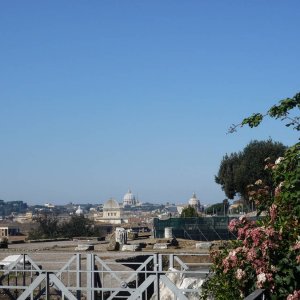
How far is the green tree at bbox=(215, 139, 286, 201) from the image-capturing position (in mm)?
58094

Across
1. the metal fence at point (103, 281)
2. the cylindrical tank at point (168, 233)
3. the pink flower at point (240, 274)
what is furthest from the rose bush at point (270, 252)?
the cylindrical tank at point (168, 233)

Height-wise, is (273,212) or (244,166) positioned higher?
(244,166)

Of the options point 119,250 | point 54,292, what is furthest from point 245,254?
point 119,250

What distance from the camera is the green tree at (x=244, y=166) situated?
58094mm

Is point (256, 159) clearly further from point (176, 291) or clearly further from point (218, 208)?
point (176, 291)

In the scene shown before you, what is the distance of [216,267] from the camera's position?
720 cm

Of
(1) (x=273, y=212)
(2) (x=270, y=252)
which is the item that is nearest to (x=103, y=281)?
(1) (x=273, y=212)

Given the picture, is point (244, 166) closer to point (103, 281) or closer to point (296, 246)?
point (103, 281)

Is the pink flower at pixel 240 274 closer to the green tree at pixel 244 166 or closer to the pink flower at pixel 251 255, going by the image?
the pink flower at pixel 251 255

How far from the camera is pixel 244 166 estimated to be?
5912 cm

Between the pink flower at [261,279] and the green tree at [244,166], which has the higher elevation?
the green tree at [244,166]

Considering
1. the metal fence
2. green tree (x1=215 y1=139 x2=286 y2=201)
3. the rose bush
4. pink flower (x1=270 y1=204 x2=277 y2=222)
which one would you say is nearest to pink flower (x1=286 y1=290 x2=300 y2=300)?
the rose bush

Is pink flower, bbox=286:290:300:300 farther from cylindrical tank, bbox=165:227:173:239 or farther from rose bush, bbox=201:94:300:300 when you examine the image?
cylindrical tank, bbox=165:227:173:239

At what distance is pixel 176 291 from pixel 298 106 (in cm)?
245
